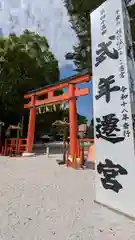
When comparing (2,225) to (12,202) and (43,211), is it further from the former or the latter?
(12,202)

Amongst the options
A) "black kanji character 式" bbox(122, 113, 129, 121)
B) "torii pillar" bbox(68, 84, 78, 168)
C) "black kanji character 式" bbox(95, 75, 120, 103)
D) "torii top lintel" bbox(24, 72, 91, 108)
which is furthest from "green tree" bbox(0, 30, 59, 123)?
"black kanji character 式" bbox(122, 113, 129, 121)

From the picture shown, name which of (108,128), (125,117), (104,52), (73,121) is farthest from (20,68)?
(125,117)

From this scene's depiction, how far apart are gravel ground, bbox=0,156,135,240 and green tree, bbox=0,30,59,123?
32.1 feet

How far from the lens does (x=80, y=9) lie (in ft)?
28.4

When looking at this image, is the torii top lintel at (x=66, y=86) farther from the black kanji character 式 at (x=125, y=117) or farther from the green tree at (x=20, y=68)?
the black kanji character 式 at (x=125, y=117)

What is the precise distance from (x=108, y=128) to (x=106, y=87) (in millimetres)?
687

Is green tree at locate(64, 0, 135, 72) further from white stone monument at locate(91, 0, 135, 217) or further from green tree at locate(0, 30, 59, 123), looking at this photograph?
green tree at locate(0, 30, 59, 123)

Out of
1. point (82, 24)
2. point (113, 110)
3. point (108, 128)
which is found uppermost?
point (82, 24)

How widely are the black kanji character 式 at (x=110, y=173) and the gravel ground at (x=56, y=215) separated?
381 mm

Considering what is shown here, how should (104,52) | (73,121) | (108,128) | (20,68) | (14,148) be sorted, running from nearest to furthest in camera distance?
(108,128) < (104,52) < (73,121) < (14,148) < (20,68)

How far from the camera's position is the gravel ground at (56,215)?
2633 mm

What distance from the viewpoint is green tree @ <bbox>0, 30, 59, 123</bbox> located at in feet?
45.6

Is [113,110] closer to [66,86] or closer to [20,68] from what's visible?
[66,86]

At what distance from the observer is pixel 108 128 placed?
3551mm
